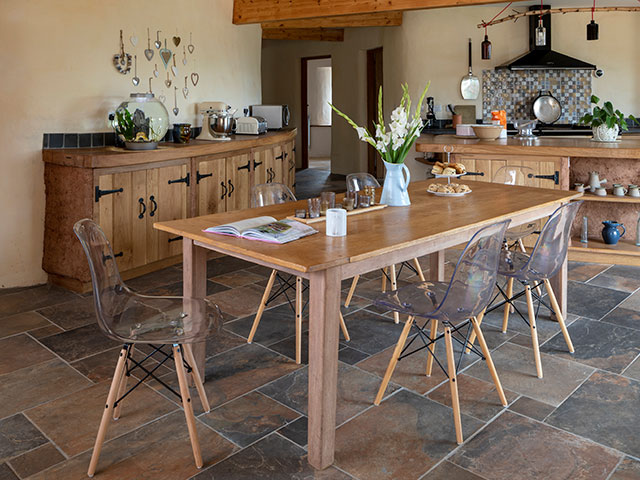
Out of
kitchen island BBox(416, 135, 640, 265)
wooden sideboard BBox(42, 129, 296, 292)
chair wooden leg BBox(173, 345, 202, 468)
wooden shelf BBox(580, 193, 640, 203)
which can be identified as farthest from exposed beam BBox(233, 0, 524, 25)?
chair wooden leg BBox(173, 345, 202, 468)

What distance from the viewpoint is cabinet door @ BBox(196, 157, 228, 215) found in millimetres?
5234

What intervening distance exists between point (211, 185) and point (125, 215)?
3.24 feet

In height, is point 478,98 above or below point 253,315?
above

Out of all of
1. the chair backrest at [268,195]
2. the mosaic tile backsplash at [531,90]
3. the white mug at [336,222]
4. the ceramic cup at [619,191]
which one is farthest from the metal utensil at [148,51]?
the mosaic tile backsplash at [531,90]

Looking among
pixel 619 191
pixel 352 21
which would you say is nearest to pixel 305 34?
pixel 352 21

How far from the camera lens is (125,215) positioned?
454 cm

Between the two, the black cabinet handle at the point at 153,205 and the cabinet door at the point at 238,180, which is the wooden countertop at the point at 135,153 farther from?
the black cabinet handle at the point at 153,205

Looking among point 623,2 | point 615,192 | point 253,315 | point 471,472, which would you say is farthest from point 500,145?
point 623,2

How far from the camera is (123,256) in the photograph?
4.56m

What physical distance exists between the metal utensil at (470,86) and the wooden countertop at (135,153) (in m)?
3.38

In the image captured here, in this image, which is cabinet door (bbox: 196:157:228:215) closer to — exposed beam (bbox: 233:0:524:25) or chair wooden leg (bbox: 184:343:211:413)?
exposed beam (bbox: 233:0:524:25)

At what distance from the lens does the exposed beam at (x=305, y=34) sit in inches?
378

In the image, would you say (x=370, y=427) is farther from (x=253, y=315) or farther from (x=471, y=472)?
(x=253, y=315)

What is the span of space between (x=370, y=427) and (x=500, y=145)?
3.19 m
